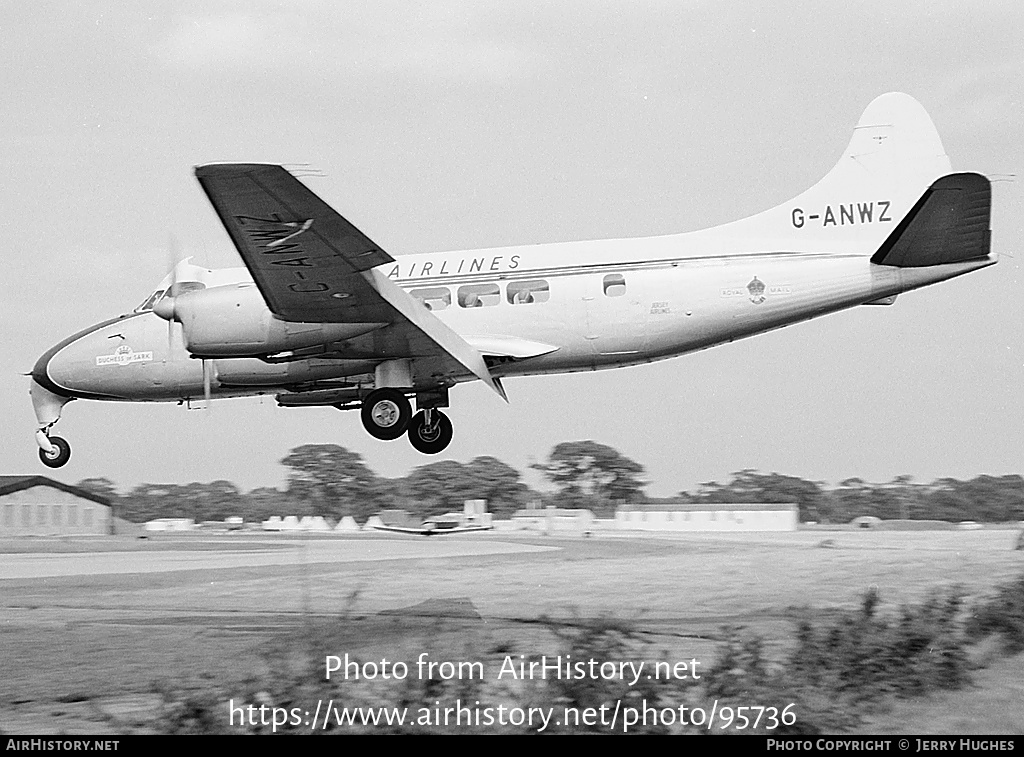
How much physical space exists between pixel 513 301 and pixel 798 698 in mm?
10438

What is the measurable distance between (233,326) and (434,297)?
332 cm

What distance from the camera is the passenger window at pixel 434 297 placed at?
20203 millimetres

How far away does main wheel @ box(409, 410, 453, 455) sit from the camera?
21391mm

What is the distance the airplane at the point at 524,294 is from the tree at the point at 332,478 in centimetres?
243

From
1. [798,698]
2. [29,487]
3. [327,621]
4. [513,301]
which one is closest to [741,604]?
[798,698]

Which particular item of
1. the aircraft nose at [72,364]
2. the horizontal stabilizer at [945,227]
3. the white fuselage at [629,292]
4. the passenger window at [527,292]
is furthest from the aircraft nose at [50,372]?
the horizontal stabilizer at [945,227]

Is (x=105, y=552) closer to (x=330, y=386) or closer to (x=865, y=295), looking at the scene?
(x=330, y=386)

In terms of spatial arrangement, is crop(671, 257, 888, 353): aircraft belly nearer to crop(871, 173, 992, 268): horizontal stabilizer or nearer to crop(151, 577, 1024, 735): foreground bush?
crop(871, 173, 992, 268): horizontal stabilizer

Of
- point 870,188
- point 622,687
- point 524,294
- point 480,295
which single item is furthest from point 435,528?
point 622,687

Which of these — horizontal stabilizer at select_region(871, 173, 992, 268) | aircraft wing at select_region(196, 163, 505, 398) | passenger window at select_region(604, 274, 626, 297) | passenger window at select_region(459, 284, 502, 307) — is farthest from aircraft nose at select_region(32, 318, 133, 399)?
horizontal stabilizer at select_region(871, 173, 992, 268)

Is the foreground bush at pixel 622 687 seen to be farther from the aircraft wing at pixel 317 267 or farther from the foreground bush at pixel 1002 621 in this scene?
the aircraft wing at pixel 317 267

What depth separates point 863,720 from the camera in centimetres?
1067

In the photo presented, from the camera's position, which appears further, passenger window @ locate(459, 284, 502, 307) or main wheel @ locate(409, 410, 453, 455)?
main wheel @ locate(409, 410, 453, 455)

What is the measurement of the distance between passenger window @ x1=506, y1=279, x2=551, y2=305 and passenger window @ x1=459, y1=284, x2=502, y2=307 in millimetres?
217
